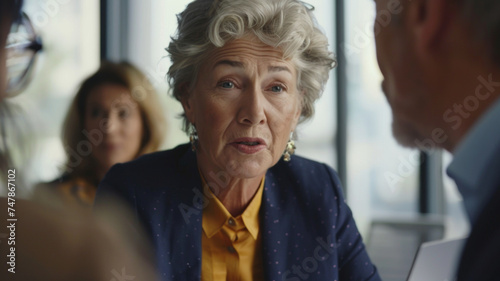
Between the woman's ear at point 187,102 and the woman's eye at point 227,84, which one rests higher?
the woman's eye at point 227,84

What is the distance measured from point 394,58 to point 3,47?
1.99 feet

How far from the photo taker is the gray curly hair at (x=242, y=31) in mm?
1370

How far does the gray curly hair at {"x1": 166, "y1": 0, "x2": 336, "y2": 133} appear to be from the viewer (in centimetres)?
137

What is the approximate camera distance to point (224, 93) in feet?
4.60

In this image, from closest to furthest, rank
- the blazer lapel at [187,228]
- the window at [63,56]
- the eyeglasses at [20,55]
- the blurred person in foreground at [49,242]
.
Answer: the blurred person in foreground at [49,242], the eyeglasses at [20,55], the blazer lapel at [187,228], the window at [63,56]

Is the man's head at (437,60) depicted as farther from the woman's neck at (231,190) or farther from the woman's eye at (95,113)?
the woman's eye at (95,113)

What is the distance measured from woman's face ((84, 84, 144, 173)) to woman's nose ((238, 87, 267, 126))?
1025 millimetres

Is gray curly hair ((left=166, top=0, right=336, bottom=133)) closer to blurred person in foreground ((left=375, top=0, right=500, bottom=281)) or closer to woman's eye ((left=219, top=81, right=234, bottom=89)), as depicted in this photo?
woman's eye ((left=219, top=81, right=234, bottom=89))

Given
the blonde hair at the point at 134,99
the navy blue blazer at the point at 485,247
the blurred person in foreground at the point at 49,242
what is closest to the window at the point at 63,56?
the blonde hair at the point at 134,99

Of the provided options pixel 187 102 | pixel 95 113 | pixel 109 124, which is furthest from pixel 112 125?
pixel 187 102

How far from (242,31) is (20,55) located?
2.02 feet

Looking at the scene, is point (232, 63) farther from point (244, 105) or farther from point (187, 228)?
point (187, 228)

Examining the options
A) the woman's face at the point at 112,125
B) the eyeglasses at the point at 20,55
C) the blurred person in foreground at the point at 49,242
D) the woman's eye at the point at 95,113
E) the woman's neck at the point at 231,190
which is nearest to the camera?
the blurred person in foreground at the point at 49,242

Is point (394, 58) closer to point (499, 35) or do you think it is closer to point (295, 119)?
point (499, 35)
